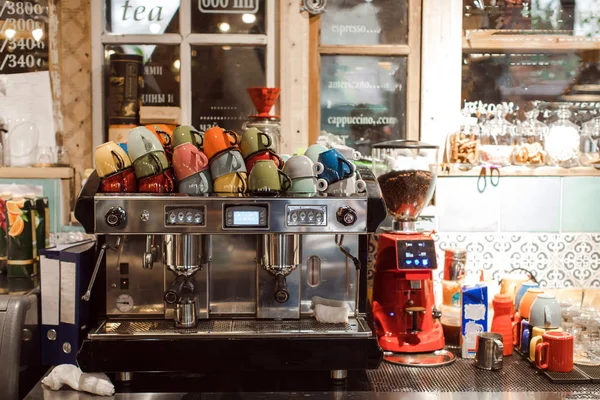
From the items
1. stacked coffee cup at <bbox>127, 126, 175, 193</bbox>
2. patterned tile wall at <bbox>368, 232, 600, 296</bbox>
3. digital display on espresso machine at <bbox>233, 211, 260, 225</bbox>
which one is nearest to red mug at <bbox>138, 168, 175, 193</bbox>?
stacked coffee cup at <bbox>127, 126, 175, 193</bbox>

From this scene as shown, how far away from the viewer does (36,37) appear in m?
2.51

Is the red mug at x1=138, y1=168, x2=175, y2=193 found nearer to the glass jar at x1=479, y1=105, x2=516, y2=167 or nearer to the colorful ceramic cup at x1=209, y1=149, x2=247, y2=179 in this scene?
the colorful ceramic cup at x1=209, y1=149, x2=247, y2=179

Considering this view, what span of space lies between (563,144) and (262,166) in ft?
4.20

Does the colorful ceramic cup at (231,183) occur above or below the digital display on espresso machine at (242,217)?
above

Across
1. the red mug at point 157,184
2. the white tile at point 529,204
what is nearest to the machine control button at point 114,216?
the red mug at point 157,184

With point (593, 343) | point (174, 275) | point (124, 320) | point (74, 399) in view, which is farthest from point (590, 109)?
point (74, 399)

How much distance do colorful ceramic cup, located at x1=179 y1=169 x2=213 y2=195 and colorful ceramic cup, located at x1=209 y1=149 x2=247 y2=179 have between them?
0.10ft

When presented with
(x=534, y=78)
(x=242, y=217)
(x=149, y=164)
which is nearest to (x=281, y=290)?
(x=242, y=217)

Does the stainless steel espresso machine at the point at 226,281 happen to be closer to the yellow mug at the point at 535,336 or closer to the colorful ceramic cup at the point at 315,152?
the colorful ceramic cup at the point at 315,152

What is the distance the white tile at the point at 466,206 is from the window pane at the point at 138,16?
1168 millimetres

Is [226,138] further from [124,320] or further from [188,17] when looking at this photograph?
[188,17]

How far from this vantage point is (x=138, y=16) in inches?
98.7

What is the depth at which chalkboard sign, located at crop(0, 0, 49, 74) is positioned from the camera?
98.7 inches

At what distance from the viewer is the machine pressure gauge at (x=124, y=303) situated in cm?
194
